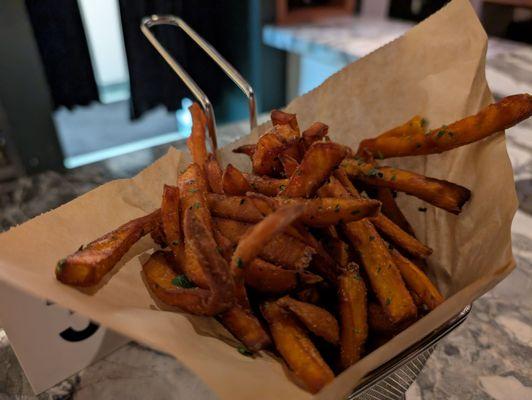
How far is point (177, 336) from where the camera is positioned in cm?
58

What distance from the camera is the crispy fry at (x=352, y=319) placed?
643 millimetres

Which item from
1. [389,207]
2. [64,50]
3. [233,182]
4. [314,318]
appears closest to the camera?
[314,318]

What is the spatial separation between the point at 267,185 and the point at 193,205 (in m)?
0.14

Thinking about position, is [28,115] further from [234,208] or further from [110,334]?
[234,208]

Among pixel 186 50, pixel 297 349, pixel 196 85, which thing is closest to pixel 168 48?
pixel 186 50

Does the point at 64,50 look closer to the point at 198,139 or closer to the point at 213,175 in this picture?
the point at 198,139

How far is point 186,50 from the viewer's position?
2.84m

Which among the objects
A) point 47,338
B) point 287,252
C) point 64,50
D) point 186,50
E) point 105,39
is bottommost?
point 105,39

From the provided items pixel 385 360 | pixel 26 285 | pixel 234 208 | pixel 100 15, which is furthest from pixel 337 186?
pixel 100 15

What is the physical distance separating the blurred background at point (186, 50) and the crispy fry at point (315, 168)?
4.68 feet

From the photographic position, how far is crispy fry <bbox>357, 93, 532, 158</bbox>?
29.1 inches

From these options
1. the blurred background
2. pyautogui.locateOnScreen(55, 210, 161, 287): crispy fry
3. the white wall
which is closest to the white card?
pyautogui.locateOnScreen(55, 210, 161, 287): crispy fry

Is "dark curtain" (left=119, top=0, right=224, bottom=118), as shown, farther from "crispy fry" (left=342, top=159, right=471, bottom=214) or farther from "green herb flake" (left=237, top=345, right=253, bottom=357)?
"green herb flake" (left=237, top=345, right=253, bottom=357)

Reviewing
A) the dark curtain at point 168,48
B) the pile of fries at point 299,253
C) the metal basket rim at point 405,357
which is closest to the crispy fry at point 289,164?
the pile of fries at point 299,253
